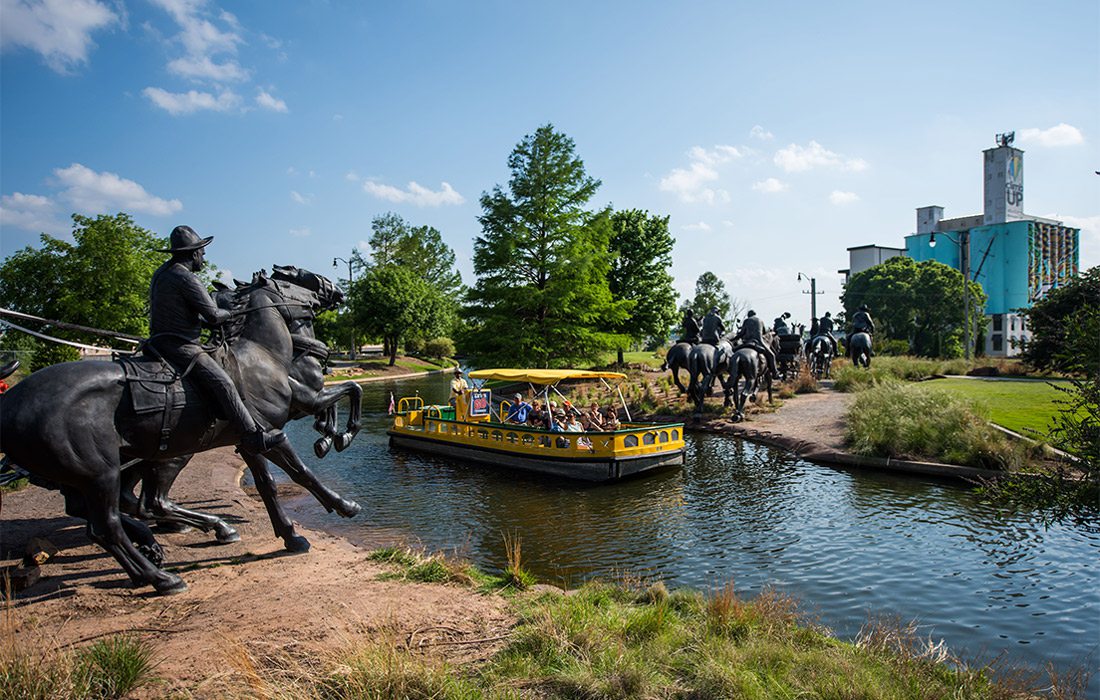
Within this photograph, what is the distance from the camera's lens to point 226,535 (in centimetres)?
1034

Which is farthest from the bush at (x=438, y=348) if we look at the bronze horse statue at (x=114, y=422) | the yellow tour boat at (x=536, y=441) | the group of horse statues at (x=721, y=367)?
the bronze horse statue at (x=114, y=422)

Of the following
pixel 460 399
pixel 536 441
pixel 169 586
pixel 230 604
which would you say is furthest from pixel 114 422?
pixel 460 399

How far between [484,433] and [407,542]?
7658 mm

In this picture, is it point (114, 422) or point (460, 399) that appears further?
point (460, 399)

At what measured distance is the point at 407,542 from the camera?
1182 centimetres

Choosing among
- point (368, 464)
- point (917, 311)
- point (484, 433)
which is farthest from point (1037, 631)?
point (917, 311)

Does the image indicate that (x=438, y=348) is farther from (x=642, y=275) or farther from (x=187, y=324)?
(x=187, y=324)

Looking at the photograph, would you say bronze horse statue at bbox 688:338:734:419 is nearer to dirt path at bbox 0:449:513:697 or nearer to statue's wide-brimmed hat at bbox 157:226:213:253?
dirt path at bbox 0:449:513:697

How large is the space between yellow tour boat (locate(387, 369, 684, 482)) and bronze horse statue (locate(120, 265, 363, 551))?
284 inches

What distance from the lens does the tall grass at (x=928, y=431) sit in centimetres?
1537

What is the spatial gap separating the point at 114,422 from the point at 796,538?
34.8ft

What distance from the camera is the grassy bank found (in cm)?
498

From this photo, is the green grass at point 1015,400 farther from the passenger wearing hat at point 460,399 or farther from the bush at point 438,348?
the bush at point 438,348

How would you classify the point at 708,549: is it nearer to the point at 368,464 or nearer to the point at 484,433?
the point at 484,433
